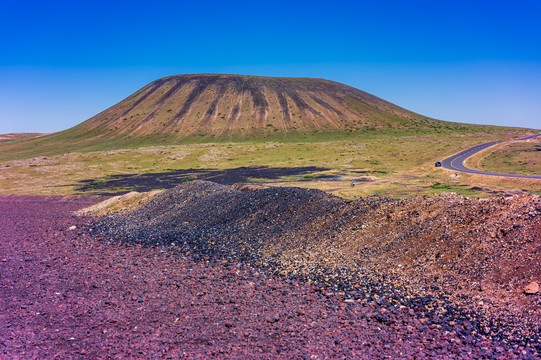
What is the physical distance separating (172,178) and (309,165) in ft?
96.4

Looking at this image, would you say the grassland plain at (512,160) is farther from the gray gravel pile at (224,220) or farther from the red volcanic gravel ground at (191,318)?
the red volcanic gravel ground at (191,318)

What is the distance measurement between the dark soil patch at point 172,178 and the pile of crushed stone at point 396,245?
29810 mm

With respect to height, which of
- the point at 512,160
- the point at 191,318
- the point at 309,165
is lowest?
the point at 191,318

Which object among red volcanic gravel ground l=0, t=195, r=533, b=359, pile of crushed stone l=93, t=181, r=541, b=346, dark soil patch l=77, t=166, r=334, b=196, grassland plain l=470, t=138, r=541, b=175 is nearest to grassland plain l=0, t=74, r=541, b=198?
dark soil patch l=77, t=166, r=334, b=196

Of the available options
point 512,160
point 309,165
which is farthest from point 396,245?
point 512,160

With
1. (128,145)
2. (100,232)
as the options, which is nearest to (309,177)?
(100,232)

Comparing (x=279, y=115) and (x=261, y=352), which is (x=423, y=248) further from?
(x=279, y=115)

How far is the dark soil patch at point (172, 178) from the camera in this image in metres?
53.5

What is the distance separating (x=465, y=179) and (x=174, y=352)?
5166cm

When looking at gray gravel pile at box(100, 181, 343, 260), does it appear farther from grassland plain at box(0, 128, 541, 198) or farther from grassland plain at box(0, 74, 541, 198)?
grassland plain at box(0, 128, 541, 198)

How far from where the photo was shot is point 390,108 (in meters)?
182

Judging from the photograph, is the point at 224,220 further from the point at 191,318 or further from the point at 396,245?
the point at 191,318

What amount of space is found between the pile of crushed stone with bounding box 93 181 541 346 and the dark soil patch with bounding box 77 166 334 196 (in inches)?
1174

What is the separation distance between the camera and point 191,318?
11.3 m
